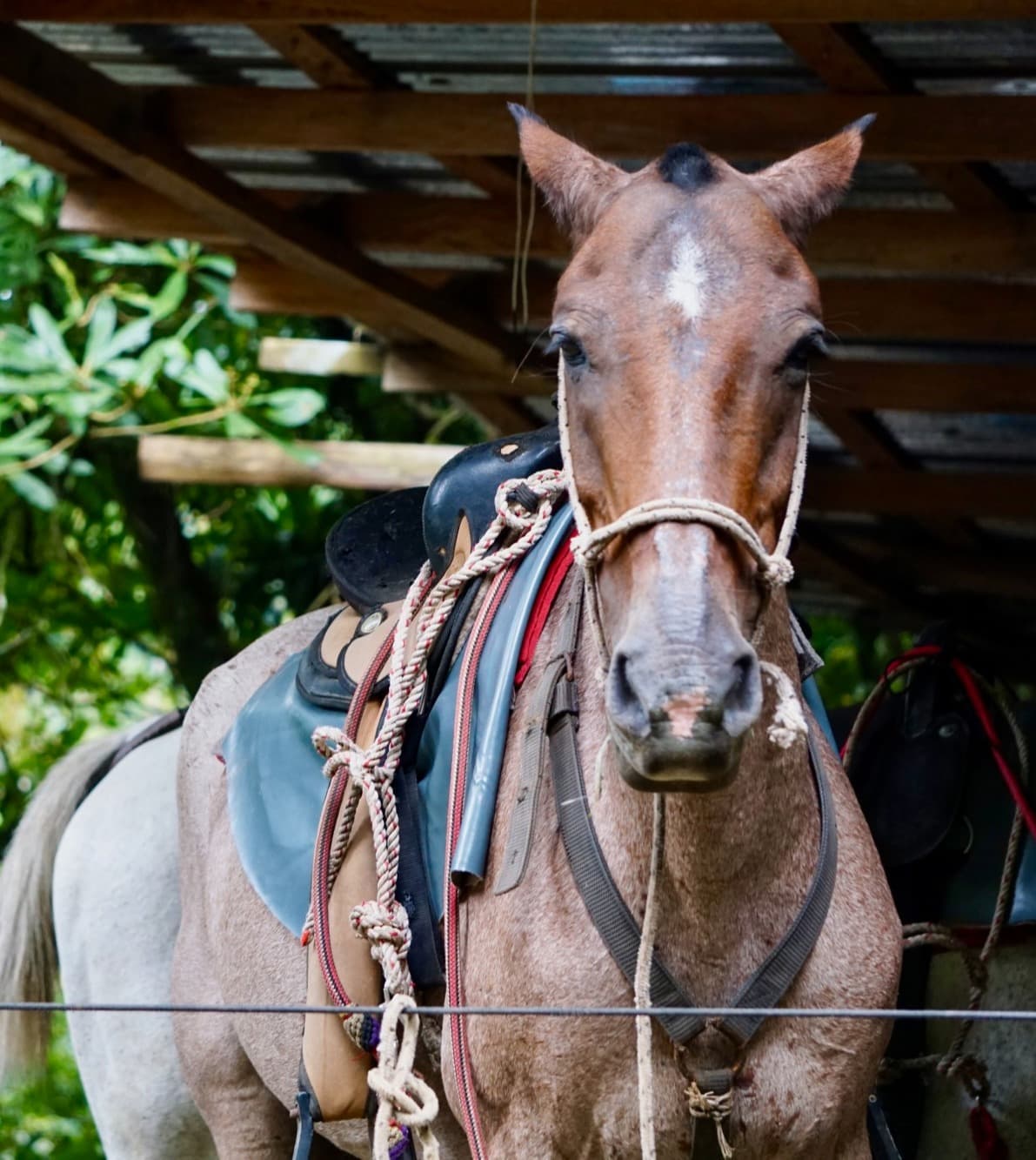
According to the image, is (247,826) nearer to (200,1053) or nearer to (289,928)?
(289,928)

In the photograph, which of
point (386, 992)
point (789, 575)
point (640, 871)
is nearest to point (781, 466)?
point (789, 575)

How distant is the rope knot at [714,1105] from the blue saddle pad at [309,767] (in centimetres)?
45

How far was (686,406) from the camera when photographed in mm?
2131

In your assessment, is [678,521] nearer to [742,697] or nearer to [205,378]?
[742,697]

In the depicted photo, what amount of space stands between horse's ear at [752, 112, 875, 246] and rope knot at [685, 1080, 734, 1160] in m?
1.15

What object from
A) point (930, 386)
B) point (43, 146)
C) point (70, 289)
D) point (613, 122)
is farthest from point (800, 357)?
point (70, 289)

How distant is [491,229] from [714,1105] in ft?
9.75

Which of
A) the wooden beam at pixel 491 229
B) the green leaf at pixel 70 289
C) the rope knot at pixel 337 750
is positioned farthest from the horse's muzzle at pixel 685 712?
the green leaf at pixel 70 289

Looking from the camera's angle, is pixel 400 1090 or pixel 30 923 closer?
pixel 400 1090

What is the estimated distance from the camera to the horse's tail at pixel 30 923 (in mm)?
4234

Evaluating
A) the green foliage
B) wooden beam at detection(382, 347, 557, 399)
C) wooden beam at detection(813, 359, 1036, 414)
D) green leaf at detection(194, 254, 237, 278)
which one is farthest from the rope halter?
the green foliage

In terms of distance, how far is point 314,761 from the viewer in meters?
3.29

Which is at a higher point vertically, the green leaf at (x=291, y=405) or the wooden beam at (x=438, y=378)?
the wooden beam at (x=438, y=378)

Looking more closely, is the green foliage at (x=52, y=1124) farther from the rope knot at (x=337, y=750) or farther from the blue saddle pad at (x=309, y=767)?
the rope knot at (x=337, y=750)
